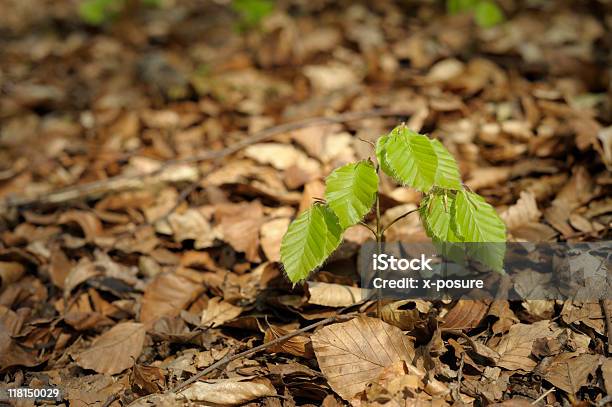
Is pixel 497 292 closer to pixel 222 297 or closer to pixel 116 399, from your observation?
pixel 222 297

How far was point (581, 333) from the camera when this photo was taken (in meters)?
1.88

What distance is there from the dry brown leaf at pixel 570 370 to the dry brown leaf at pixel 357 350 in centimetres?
45

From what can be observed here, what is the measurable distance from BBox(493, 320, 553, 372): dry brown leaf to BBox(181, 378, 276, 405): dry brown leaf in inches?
31.2

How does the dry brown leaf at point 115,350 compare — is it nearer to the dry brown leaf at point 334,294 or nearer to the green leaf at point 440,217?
the dry brown leaf at point 334,294

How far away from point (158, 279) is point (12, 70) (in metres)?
3.12

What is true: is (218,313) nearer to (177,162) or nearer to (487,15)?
(177,162)

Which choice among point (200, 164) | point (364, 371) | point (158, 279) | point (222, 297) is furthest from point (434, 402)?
point (200, 164)

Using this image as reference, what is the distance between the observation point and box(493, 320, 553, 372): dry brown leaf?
1.80m

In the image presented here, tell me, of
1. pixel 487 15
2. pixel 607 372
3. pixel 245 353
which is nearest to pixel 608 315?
pixel 607 372

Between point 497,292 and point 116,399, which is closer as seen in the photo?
point 116,399

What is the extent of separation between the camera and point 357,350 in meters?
1.79

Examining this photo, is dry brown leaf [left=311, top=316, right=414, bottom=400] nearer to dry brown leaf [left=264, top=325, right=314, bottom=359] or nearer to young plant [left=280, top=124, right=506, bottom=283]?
dry brown leaf [left=264, top=325, right=314, bottom=359]

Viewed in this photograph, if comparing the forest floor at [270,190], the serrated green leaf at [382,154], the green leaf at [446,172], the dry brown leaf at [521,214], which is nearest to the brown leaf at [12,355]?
the forest floor at [270,190]

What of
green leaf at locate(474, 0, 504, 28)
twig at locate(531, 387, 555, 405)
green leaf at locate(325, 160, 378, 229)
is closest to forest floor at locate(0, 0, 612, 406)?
twig at locate(531, 387, 555, 405)
